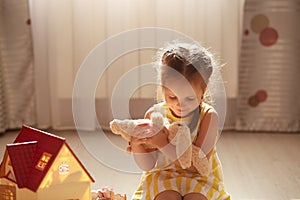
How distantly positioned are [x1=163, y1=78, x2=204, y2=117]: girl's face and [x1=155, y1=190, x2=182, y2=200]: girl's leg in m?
0.18

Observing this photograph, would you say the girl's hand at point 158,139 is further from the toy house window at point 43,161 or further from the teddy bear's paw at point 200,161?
the toy house window at point 43,161

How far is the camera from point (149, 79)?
1886 mm

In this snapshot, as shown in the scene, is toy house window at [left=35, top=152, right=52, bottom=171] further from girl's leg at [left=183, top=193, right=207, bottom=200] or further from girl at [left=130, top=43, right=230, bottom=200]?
girl's leg at [left=183, top=193, right=207, bottom=200]

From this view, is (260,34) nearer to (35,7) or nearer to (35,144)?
(35,7)

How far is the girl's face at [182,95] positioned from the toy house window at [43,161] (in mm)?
288

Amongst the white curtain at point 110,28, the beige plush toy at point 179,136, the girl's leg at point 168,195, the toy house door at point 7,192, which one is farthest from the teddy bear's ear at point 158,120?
the white curtain at point 110,28

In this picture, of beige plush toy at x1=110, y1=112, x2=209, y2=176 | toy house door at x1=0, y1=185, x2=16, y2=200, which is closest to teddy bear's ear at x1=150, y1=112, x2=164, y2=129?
beige plush toy at x1=110, y1=112, x2=209, y2=176

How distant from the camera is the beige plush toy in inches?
48.4

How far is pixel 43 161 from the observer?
1188 mm

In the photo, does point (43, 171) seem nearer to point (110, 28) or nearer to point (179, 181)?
point (179, 181)

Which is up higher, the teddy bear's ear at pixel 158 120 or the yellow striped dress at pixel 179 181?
the teddy bear's ear at pixel 158 120

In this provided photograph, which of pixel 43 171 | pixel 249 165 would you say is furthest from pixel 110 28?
pixel 43 171

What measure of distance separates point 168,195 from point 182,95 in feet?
0.72

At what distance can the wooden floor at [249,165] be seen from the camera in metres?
1.60
